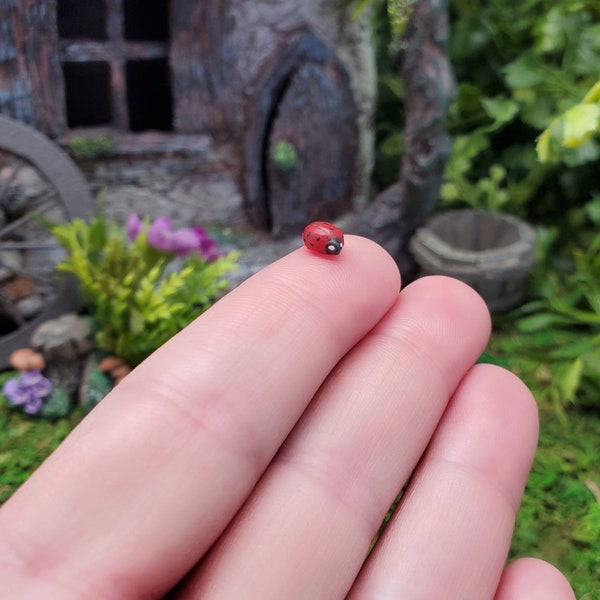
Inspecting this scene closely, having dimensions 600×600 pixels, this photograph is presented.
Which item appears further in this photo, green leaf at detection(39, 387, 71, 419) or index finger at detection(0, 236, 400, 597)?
green leaf at detection(39, 387, 71, 419)

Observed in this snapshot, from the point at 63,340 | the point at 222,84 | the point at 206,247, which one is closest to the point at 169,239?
the point at 206,247

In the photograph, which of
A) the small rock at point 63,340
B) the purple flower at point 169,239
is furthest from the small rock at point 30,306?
the purple flower at point 169,239

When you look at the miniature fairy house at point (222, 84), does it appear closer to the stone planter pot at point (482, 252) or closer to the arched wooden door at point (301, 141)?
the arched wooden door at point (301, 141)

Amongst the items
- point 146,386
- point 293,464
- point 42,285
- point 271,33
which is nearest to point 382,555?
point 293,464

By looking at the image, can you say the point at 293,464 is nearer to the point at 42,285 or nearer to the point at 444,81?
the point at 42,285

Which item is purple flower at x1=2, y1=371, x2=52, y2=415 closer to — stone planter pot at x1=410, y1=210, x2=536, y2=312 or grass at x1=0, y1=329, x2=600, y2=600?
grass at x1=0, y1=329, x2=600, y2=600

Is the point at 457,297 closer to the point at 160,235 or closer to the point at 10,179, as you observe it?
the point at 160,235

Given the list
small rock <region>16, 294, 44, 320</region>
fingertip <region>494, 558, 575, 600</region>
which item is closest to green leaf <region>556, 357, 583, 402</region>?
fingertip <region>494, 558, 575, 600</region>
